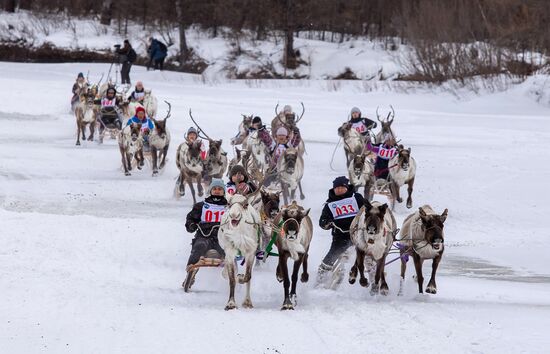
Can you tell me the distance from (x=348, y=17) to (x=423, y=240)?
40.5 metres

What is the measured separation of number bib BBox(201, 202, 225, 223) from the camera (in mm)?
12117

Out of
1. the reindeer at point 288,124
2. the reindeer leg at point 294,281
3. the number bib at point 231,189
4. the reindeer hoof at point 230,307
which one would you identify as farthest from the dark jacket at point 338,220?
the reindeer at point 288,124

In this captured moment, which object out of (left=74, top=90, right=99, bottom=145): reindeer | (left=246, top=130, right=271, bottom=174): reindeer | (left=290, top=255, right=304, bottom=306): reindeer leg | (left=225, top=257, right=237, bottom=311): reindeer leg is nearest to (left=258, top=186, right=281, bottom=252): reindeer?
(left=290, top=255, right=304, bottom=306): reindeer leg

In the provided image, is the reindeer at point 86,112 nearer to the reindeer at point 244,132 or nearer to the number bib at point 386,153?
the reindeer at point 244,132

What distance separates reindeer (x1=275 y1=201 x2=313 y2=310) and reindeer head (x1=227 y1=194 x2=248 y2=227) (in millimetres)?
435

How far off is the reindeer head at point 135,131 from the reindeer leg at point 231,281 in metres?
10.3

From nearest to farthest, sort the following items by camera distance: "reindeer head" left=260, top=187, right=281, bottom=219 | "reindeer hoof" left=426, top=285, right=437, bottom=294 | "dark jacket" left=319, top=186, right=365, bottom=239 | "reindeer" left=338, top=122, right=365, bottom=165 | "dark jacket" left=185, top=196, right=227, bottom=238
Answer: "reindeer hoof" left=426, top=285, right=437, bottom=294, "reindeer head" left=260, top=187, right=281, bottom=219, "dark jacket" left=185, top=196, right=227, bottom=238, "dark jacket" left=319, top=186, right=365, bottom=239, "reindeer" left=338, top=122, right=365, bottom=165

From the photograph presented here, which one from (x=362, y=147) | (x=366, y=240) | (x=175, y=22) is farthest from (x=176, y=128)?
(x=175, y=22)

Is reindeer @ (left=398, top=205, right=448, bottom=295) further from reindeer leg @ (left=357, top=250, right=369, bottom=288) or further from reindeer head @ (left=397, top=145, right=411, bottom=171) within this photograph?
reindeer head @ (left=397, top=145, right=411, bottom=171)

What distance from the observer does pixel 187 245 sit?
47.5 ft

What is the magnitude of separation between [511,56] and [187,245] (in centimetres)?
2751

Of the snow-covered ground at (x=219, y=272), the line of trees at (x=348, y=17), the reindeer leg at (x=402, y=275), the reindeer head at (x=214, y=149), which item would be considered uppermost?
the line of trees at (x=348, y=17)

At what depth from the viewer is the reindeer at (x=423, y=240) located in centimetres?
1097

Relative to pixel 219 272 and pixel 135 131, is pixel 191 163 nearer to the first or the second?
pixel 135 131
